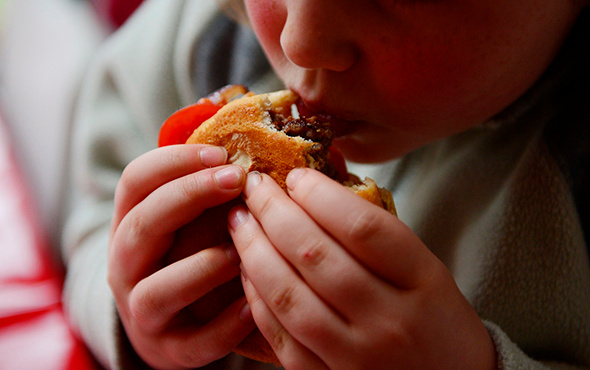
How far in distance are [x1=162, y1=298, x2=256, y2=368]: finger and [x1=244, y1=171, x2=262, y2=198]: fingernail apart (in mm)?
120

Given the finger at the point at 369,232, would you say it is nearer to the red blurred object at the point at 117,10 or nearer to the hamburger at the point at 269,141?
the hamburger at the point at 269,141

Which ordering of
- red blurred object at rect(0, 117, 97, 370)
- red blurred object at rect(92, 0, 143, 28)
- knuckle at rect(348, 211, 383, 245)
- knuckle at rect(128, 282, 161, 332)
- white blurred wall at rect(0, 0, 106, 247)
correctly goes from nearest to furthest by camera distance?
knuckle at rect(348, 211, 383, 245) < knuckle at rect(128, 282, 161, 332) < red blurred object at rect(0, 117, 97, 370) < white blurred wall at rect(0, 0, 106, 247) < red blurred object at rect(92, 0, 143, 28)

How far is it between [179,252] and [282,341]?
0.15 m

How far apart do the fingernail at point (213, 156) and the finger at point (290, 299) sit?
0.29 feet

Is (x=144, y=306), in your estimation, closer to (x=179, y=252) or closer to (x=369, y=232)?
(x=179, y=252)

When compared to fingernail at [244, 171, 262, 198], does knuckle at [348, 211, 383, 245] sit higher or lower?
lower

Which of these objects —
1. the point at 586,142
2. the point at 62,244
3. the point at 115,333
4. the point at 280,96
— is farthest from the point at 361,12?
the point at 62,244

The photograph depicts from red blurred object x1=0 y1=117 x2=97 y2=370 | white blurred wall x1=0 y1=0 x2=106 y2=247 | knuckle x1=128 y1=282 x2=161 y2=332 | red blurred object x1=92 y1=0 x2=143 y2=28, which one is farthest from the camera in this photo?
red blurred object x1=92 y1=0 x2=143 y2=28

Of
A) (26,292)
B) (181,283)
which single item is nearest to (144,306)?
(181,283)

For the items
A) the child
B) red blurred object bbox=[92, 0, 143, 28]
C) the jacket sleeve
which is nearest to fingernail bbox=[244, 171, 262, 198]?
the child

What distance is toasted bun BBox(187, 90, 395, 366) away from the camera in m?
0.48

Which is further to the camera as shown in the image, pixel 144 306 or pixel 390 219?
pixel 144 306

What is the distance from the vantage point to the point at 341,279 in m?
0.42

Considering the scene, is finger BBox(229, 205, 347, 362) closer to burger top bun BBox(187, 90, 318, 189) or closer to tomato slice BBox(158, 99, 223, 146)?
burger top bun BBox(187, 90, 318, 189)
